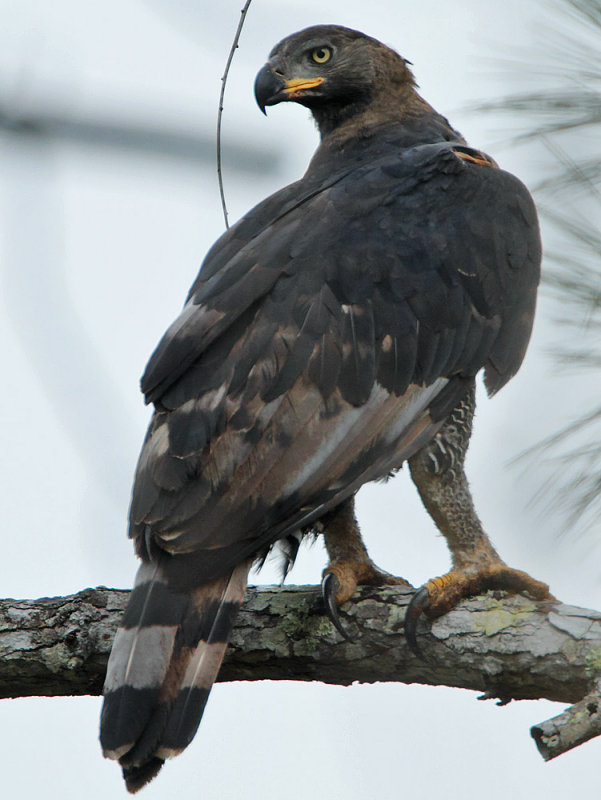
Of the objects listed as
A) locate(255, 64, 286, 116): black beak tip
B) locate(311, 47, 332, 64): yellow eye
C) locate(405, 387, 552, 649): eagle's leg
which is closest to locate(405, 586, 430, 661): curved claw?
locate(405, 387, 552, 649): eagle's leg

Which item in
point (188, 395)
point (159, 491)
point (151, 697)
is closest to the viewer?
point (151, 697)

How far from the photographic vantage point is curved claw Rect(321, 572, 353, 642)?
2799 millimetres

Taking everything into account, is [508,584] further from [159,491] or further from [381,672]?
[159,491]

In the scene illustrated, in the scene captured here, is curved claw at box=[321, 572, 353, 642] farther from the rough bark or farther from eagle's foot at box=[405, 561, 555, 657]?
eagle's foot at box=[405, 561, 555, 657]

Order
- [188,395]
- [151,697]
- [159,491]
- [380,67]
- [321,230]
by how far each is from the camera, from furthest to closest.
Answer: [380,67] < [321,230] < [188,395] < [159,491] < [151,697]

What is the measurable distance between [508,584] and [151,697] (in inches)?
44.8

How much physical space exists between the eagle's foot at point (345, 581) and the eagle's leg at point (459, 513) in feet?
0.69

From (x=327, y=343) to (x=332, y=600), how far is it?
729 mm

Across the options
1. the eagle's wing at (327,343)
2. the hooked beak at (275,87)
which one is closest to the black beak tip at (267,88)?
the hooked beak at (275,87)

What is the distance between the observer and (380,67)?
4047 mm

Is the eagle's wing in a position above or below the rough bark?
above

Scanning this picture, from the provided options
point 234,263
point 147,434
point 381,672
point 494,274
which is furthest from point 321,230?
point 381,672

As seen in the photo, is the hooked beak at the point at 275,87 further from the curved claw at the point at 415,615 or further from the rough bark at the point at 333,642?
the curved claw at the point at 415,615

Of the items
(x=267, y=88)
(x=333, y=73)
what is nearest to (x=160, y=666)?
(x=267, y=88)
